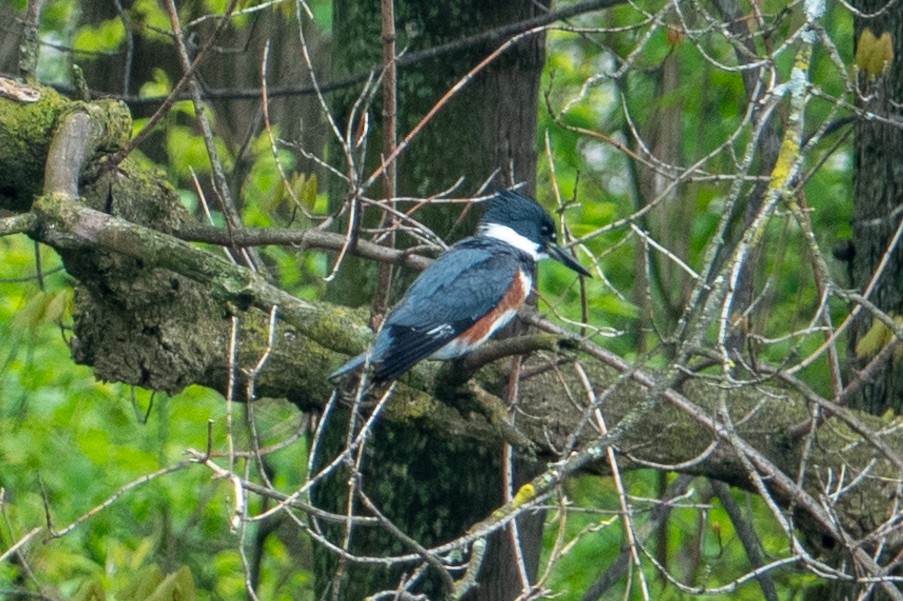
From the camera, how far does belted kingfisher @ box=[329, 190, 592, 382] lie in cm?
317

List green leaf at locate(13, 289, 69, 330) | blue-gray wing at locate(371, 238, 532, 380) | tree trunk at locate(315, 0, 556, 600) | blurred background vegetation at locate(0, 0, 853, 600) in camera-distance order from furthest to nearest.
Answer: blurred background vegetation at locate(0, 0, 853, 600)
tree trunk at locate(315, 0, 556, 600)
green leaf at locate(13, 289, 69, 330)
blue-gray wing at locate(371, 238, 532, 380)

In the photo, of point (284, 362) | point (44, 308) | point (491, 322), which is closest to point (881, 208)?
point (491, 322)

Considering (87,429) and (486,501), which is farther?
(87,429)

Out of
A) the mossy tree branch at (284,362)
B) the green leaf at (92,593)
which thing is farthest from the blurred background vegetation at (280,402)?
the green leaf at (92,593)

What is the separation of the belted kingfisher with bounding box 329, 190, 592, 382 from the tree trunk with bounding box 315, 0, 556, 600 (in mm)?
121

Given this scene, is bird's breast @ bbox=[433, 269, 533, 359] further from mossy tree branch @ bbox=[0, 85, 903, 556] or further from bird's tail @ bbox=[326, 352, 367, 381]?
bird's tail @ bbox=[326, 352, 367, 381]

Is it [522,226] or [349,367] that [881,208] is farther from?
[349,367]

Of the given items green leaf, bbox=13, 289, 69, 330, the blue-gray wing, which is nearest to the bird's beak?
the blue-gray wing

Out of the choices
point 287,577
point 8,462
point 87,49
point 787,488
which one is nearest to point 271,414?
point 287,577

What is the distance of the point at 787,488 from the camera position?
9.50 feet

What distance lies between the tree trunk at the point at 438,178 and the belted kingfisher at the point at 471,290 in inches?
4.8

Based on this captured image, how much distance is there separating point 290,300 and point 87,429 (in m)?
2.84

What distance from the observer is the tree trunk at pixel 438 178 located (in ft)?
12.1

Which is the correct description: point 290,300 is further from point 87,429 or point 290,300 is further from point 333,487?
point 87,429
